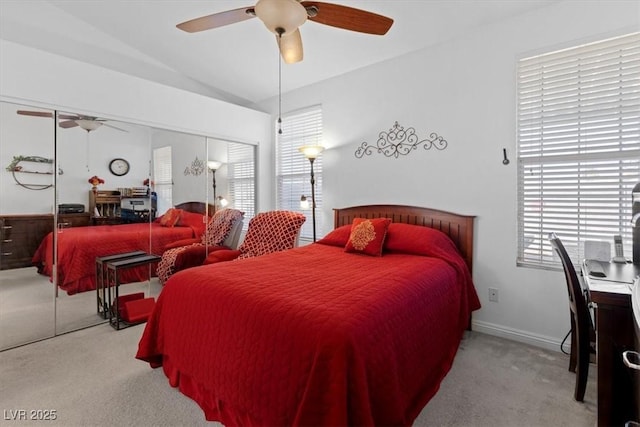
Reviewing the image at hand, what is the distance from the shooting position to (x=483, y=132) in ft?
9.09

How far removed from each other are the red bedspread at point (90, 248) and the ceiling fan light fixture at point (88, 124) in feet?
3.02

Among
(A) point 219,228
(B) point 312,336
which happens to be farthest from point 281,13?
(A) point 219,228

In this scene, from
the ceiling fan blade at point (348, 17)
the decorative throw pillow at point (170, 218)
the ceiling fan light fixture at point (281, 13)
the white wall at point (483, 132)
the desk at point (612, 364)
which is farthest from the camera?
the decorative throw pillow at point (170, 218)

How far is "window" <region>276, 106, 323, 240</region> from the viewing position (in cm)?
410

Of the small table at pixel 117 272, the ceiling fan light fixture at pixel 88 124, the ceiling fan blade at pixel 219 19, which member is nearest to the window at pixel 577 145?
the ceiling fan blade at pixel 219 19

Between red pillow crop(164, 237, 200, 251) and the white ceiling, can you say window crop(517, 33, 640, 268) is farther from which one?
red pillow crop(164, 237, 200, 251)

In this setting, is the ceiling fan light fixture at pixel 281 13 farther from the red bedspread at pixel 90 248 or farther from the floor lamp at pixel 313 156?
the red bedspread at pixel 90 248

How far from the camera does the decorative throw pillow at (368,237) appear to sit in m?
2.71

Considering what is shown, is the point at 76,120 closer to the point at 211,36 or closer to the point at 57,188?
the point at 57,188

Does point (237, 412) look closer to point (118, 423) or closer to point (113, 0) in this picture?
point (118, 423)

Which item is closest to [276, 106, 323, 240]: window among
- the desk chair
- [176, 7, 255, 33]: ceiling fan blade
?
[176, 7, 255, 33]: ceiling fan blade

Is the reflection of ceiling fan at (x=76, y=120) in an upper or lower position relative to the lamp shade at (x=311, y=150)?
upper

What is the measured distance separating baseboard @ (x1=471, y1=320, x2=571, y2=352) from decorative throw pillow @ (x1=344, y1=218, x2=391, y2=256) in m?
1.15

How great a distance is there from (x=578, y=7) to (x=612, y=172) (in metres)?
1.24
